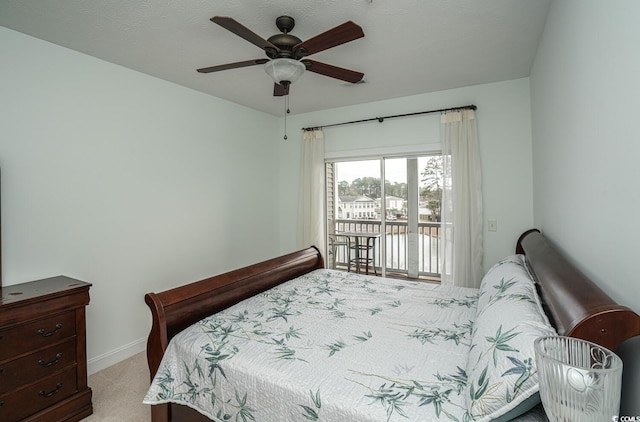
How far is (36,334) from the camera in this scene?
1944 millimetres

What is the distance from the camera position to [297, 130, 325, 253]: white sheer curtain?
4457 millimetres

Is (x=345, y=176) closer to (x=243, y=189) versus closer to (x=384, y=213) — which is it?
(x=384, y=213)

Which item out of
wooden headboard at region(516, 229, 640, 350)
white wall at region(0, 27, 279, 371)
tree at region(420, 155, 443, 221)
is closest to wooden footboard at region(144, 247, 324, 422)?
white wall at region(0, 27, 279, 371)

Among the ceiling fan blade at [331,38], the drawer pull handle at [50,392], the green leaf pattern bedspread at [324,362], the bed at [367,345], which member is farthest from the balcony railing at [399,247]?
the drawer pull handle at [50,392]

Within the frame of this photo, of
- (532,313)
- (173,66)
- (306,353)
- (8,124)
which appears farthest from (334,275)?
(8,124)

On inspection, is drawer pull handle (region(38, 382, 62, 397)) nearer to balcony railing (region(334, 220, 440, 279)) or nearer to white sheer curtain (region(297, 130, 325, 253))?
white sheer curtain (region(297, 130, 325, 253))

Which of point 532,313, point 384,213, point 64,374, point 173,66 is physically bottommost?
point 64,374

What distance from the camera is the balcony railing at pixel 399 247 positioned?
4.38 m

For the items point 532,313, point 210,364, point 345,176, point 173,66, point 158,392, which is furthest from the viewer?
point 345,176

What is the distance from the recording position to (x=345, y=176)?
4.52 metres

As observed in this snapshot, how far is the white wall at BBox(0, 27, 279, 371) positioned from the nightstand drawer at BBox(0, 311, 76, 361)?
1.84 ft

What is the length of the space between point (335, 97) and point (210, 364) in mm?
3304

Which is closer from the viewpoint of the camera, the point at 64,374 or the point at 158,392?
the point at 158,392

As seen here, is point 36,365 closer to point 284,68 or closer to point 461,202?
point 284,68
